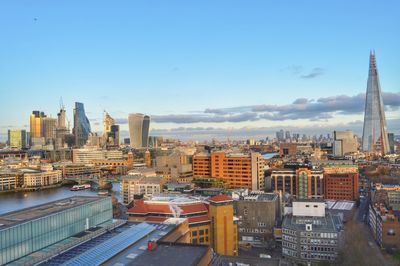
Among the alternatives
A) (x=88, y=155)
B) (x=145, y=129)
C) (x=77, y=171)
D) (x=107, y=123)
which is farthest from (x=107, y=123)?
(x=77, y=171)

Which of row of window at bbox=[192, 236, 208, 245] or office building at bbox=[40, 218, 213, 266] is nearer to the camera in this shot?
office building at bbox=[40, 218, 213, 266]

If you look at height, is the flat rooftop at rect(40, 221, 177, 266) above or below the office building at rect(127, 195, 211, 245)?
above

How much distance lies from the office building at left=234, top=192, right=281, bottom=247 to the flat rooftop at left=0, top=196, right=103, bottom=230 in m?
5.64

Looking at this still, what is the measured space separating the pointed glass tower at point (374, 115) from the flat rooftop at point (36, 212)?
40081 millimetres

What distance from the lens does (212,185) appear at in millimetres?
21172

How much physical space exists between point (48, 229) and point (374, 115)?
42799mm

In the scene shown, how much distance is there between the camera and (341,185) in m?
19.0

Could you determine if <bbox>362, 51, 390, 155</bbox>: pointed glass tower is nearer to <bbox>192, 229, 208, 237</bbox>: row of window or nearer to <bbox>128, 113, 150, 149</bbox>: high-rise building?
<bbox>128, 113, 150, 149</bbox>: high-rise building

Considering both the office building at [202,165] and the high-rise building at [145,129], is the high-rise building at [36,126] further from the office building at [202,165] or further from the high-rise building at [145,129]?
the office building at [202,165]

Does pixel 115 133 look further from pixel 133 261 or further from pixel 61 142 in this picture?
pixel 133 261

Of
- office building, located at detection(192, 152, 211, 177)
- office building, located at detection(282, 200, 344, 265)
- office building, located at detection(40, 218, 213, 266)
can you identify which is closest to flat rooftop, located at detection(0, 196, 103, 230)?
office building, located at detection(40, 218, 213, 266)

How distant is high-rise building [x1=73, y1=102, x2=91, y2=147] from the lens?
216 ft

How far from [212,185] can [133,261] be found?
50.5 feet

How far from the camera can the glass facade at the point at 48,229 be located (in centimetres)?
591
